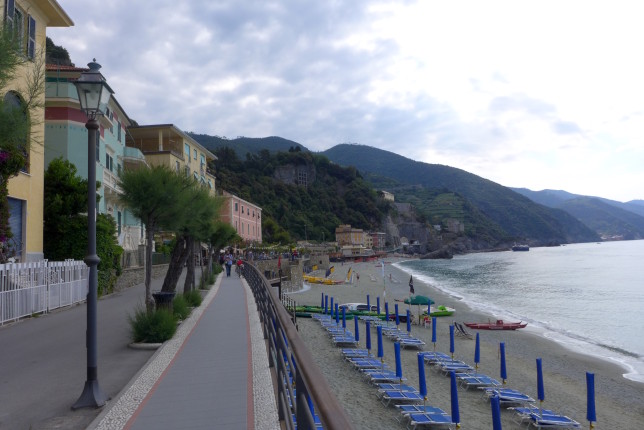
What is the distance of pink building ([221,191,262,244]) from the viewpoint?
59.7 metres

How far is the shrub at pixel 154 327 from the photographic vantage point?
10.4m

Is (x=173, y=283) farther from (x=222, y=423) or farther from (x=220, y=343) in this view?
(x=222, y=423)

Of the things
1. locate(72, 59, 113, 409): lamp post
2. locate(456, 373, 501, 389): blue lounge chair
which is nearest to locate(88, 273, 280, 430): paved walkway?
locate(72, 59, 113, 409): lamp post

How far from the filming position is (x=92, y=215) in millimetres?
6699

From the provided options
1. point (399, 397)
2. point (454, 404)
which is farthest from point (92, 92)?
point (399, 397)

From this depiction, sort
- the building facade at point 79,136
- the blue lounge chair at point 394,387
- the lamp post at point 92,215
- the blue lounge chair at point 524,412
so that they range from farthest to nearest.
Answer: the building facade at point 79,136 → the blue lounge chair at point 394,387 → the blue lounge chair at point 524,412 → the lamp post at point 92,215

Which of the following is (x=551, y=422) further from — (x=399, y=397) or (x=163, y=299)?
(x=163, y=299)

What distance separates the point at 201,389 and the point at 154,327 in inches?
171

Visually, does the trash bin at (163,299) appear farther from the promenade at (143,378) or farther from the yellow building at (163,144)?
the yellow building at (163,144)

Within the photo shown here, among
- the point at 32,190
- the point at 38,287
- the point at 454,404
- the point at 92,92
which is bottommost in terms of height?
the point at 454,404

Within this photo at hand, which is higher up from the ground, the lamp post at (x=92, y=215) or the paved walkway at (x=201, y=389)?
the lamp post at (x=92, y=215)

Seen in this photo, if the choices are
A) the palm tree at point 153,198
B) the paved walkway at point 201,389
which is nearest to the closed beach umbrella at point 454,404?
the paved walkway at point 201,389

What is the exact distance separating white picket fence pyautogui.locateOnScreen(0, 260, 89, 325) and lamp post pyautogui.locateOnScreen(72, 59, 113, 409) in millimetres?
8327

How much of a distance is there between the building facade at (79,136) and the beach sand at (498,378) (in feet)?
37.0
